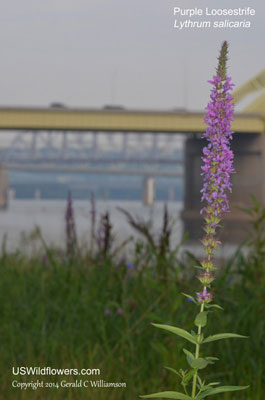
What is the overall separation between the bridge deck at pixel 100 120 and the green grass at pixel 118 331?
7043 cm

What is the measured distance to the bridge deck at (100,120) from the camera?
7688cm

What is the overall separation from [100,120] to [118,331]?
7230 cm

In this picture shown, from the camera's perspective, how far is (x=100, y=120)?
77000 millimetres

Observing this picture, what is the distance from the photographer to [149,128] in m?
78.8

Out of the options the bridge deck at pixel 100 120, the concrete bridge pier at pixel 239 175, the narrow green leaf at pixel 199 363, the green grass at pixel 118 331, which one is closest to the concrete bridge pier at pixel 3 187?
the concrete bridge pier at pixel 239 175

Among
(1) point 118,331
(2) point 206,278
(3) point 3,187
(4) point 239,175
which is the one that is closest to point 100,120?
(4) point 239,175

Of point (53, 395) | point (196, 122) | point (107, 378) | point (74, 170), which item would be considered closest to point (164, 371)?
point (107, 378)

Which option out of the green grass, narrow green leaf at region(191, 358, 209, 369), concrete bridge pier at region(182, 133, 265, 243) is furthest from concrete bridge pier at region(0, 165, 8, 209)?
narrow green leaf at region(191, 358, 209, 369)

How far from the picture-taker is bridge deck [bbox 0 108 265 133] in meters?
76.9

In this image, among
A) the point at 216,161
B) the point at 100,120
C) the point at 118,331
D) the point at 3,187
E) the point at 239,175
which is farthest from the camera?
the point at 3,187

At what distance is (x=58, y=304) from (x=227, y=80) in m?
5.41

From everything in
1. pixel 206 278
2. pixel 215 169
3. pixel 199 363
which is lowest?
pixel 199 363

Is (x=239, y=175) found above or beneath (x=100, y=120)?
beneath

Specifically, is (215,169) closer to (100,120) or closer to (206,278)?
(206,278)
